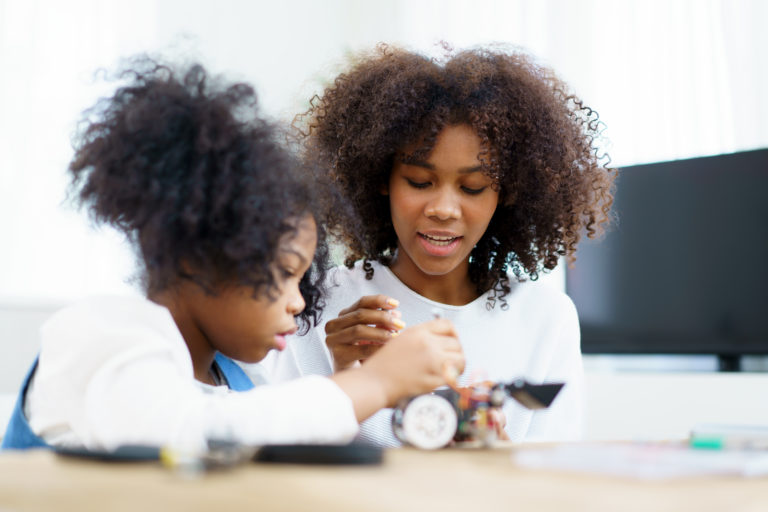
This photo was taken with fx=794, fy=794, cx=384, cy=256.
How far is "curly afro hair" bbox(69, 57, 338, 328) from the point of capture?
0.76 metres

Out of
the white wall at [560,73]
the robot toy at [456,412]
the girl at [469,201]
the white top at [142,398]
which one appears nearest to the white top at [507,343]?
the girl at [469,201]

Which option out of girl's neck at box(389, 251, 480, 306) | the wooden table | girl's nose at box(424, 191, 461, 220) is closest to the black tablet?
the wooden table

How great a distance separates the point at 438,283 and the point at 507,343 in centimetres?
16

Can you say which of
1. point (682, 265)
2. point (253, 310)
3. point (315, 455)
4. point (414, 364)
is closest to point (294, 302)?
point (253, 310)

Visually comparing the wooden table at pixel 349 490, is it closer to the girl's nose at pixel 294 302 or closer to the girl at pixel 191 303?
the girl at pixel 191 303

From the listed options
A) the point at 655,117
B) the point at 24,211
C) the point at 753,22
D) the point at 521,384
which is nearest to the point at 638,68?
the point at 655,117

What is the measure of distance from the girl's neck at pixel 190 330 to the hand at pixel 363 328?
0.24 m

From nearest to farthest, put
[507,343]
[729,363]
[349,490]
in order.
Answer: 1. [349,490]
2. [507,343]
3. [729,363]

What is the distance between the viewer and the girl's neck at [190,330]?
0.88m

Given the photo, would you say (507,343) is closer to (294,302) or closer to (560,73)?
(294,302)

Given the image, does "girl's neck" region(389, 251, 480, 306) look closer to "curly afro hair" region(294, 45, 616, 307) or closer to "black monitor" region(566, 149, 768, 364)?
"curly afro hair" region(294, 45, 616, 307)

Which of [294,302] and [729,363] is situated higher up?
[294,302]

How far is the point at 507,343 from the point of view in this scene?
139cm

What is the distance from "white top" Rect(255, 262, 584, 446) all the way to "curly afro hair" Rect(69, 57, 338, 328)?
57 cm
